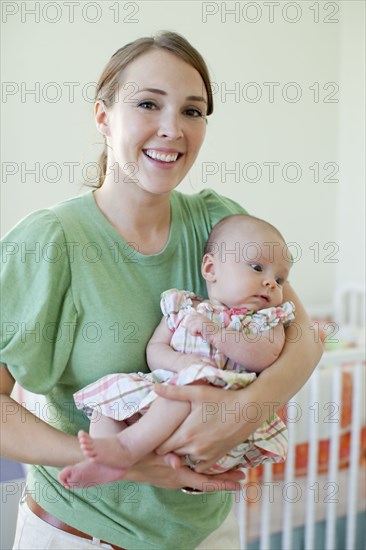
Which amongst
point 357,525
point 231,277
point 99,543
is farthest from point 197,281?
point 357,525

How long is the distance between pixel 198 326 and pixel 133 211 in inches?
9.8

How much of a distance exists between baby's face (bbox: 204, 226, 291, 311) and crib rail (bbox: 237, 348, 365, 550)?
3.42 ft

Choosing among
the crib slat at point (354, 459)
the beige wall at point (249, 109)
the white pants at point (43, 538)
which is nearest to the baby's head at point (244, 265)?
the white pants at point (43, 538)

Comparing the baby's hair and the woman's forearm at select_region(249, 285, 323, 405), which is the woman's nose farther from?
the woman's forearm at select_region(249, 285, 323, 405)

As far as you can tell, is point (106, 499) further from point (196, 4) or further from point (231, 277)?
point (196, 4)

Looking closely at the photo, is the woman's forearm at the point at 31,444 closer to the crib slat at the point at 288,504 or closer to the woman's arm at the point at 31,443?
the woman's arm at the point at 31,443

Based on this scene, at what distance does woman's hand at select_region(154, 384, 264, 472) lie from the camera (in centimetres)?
99

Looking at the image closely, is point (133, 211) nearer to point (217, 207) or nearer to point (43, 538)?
point (217, 207)

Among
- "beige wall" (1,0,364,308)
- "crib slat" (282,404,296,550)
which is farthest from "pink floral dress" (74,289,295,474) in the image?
"beige wall" (1,0,364,308)

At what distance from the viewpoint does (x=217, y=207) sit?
→ 51.0 inches

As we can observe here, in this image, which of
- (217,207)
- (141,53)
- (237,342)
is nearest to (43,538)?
(237,342)

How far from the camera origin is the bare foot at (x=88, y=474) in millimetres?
918

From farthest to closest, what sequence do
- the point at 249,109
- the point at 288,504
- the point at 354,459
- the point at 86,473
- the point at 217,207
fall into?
the point at 249,109
the point at 354,459
the point at 288,504
the point at 217,207
the point at 86,473

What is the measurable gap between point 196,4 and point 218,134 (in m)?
0.59
